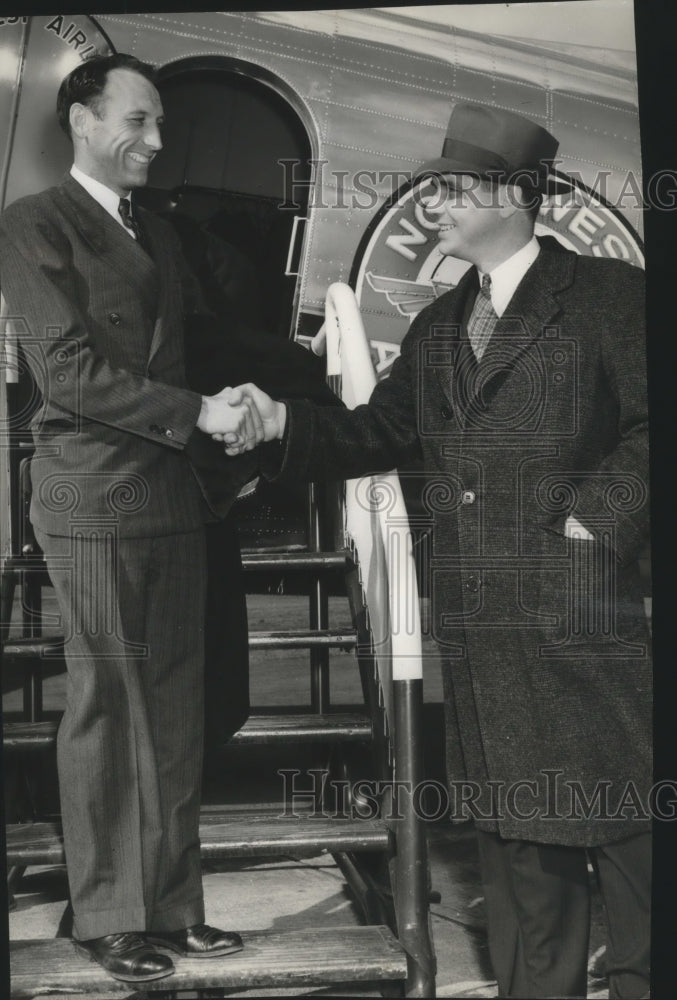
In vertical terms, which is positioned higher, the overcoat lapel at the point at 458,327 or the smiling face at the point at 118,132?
the smiling face at the point at 118,132

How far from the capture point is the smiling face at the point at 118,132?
2.16 meters

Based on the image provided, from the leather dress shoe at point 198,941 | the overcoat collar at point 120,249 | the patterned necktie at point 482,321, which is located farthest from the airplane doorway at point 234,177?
the leather dress shoe at point 198,941

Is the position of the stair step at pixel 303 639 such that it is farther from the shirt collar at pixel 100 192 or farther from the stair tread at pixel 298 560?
the shirt collar at pixel 100 192

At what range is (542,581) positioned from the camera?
6.89ft

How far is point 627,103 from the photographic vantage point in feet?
7.86

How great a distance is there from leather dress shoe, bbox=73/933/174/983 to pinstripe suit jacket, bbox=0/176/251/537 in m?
0.79

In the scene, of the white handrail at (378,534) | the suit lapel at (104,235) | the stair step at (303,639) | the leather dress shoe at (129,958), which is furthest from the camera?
the stair step at (303,639)

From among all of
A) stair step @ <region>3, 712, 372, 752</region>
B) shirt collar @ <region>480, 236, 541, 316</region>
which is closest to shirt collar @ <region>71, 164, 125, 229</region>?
shirt collar @ <region>480, 236, 541, 316</region>

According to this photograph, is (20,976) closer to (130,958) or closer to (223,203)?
(130,958)

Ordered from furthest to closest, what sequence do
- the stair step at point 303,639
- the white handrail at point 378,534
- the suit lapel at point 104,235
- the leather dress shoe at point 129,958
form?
the stair step at point 303,639, the white handrail at point 378,534, the suit lapel at point 104,235, the leather dress shoe at point 129,958

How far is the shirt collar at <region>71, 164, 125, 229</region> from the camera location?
2.16 metres

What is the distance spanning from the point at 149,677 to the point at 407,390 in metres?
0.81

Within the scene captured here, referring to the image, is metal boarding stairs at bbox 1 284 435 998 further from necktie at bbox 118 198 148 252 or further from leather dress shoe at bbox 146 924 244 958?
necktie at bbox 118 198 148 252

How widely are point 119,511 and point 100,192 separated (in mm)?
651
